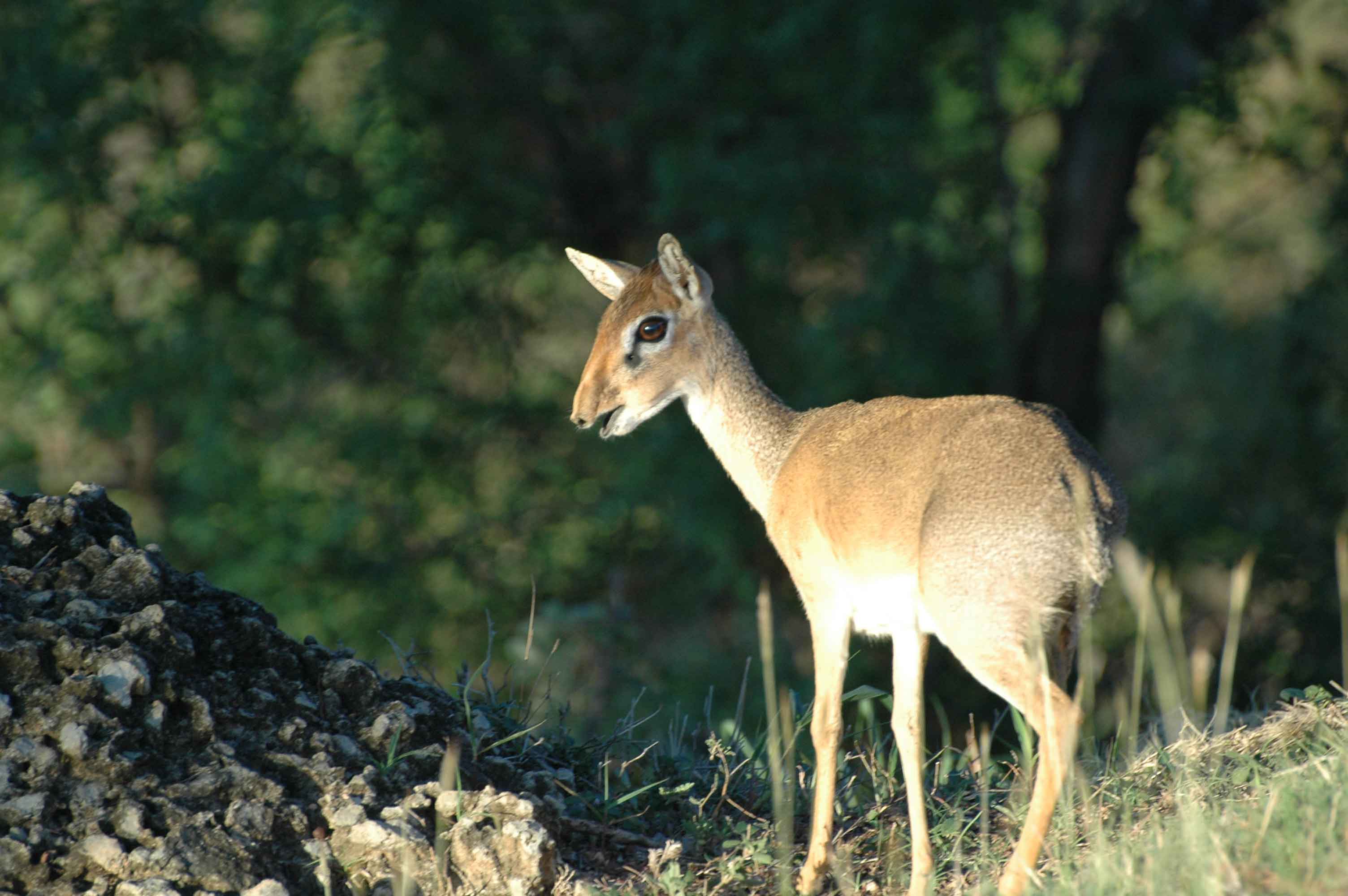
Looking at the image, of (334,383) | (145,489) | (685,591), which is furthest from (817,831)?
(145,489)

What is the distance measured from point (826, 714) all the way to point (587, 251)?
915 centimetres

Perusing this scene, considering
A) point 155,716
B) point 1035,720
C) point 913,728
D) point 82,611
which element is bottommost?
point 913,728

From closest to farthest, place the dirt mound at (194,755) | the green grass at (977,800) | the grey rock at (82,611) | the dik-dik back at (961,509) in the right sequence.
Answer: the green grass at (977,800), the dirt mound at (194,755), the dik-dik back at (961,509), the grey rock at (82,611)

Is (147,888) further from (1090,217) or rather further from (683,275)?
(1090,217)

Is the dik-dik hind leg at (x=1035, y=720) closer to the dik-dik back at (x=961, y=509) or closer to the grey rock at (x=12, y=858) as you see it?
the dik-dik back at (x=961, y=509)

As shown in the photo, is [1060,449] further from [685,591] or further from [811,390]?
[685,591]

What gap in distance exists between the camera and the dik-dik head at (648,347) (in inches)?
235

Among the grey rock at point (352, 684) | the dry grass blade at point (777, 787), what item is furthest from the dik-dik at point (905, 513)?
the grey rock at point (352, 684)

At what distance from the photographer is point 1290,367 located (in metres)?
12.9

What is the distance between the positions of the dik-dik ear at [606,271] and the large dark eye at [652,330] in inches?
14.0

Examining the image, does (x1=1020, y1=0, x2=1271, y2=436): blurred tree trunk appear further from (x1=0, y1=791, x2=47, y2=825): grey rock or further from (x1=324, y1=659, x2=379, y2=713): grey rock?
(x1=0, y1=791, x2=47, y2=825): grey rock

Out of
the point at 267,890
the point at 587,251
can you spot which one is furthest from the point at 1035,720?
the point at 587,251

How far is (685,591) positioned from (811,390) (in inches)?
127

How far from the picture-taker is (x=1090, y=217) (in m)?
11.7
